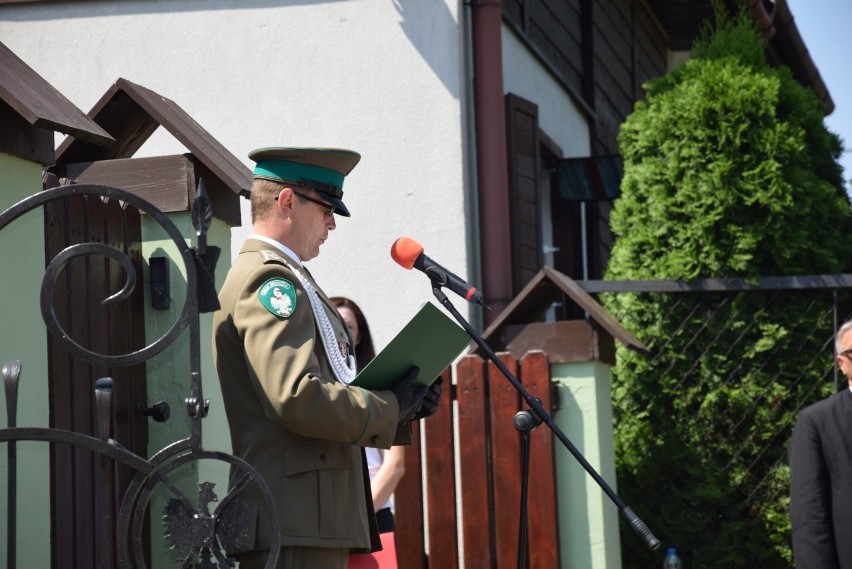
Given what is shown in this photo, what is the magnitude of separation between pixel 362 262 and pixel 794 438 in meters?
2.90

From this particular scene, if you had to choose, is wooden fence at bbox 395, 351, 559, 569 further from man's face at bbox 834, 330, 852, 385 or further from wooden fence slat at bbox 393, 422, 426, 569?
man's face at bbox 834, 330, 852, 385

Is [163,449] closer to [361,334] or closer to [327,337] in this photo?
[327,337]

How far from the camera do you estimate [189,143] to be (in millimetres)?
4277

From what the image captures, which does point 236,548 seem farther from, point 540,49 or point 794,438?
point 540,49

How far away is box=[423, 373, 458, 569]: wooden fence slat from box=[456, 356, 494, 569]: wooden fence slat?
0.07 metres

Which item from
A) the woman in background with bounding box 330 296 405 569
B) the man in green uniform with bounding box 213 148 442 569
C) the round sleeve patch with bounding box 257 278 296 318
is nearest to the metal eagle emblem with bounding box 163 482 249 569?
the man in green uniform with bounding box 213 148 442 569

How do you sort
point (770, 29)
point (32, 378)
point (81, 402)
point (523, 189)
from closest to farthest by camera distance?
point (32, 378)
point (81, 402)
point (523, 189)
point (770, 29)

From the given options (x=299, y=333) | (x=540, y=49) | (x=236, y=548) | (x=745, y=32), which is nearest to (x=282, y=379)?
(x=299, y=333)

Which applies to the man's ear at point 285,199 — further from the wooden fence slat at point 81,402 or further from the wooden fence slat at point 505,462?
the wooden fence slat at point 505,462

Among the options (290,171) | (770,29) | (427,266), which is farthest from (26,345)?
(770,29)

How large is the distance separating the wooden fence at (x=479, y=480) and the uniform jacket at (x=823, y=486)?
43.7 inches

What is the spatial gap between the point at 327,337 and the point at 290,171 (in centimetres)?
46

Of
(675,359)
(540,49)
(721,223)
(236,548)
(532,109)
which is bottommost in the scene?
(236,548)

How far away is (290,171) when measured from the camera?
3.49 meters
